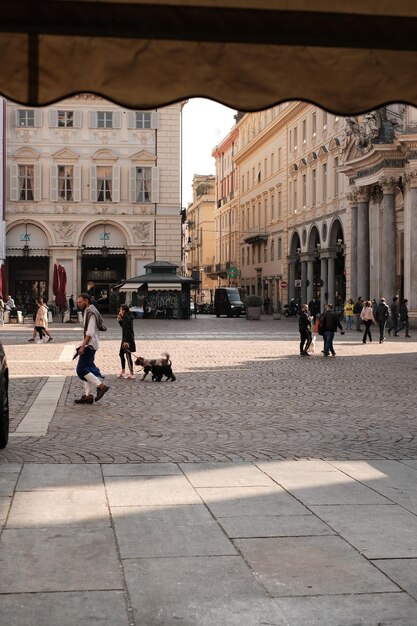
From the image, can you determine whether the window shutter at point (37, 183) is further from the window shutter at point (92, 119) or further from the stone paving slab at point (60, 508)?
the stone paving slab at point (60, 508)

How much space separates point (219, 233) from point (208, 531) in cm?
10070

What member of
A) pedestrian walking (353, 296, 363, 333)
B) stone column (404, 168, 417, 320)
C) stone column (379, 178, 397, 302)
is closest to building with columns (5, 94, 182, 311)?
pedestrian walking (353, 296, 363, 333)

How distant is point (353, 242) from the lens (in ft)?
167

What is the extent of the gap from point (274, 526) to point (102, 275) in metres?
53.9

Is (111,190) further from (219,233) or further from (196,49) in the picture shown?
(196,49)

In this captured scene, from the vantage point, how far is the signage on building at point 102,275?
5981 centimetres

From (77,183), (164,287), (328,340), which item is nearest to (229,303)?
(164,287)

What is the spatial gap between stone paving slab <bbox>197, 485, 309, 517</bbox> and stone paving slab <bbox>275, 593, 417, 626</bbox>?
2111mm

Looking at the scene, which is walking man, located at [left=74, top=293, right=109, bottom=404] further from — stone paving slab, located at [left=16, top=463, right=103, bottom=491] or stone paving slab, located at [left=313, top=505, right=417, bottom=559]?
stone paving slab, located at [left=313, top=505, right=417, bottom=559]

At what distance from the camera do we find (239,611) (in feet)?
15.5

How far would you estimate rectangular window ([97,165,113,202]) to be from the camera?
192 feet

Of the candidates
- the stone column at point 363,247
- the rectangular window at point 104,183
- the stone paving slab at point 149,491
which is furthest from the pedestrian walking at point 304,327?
the rectangular window at point 104,183

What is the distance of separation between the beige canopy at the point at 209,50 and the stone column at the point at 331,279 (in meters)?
52.9

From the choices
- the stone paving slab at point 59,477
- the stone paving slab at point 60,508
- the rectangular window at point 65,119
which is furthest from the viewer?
the rectangular window at point 65,119
